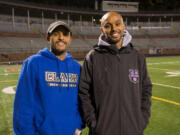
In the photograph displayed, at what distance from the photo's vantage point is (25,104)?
6.10ft

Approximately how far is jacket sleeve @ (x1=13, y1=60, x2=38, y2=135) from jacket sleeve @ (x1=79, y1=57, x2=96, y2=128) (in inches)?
20.8

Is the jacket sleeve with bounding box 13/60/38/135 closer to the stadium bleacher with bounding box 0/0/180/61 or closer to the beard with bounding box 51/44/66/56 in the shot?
the beard with bounding box 51/44/66/56

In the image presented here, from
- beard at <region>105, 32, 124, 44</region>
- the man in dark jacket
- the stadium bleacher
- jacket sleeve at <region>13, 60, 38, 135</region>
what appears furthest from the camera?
the stadium bleacher

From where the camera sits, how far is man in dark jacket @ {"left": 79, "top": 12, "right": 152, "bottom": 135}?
2.02m

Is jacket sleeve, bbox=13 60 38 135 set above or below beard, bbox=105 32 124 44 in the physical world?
below

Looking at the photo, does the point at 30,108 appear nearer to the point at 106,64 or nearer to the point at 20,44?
the point at 106,64

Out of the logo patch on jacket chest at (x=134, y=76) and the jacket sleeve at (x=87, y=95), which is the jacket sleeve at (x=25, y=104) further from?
the logo patch on jacket chest at (x=134, y=76)

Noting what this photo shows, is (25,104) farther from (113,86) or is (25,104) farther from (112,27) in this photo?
(112,27)

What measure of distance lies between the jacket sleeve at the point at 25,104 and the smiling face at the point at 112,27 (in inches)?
35.8

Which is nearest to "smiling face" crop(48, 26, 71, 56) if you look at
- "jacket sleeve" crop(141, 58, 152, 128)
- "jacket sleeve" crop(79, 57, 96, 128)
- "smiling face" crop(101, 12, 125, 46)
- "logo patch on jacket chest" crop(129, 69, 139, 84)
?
"jacket sleeve" crop(79, 57, 96, 128)

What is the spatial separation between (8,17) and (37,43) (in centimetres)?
766

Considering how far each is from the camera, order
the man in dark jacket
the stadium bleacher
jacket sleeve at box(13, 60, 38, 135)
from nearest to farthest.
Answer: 1. jacket sleeve at box(13, 60, 38, 135)
2. the man in dark jacket
3. the stadium bleacher

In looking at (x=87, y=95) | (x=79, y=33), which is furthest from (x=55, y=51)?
(x=79, y=33)

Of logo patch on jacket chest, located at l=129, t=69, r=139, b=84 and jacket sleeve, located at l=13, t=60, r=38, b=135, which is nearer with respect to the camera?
jacket sleeve, located at l=13, t=60, r=38, b=135
